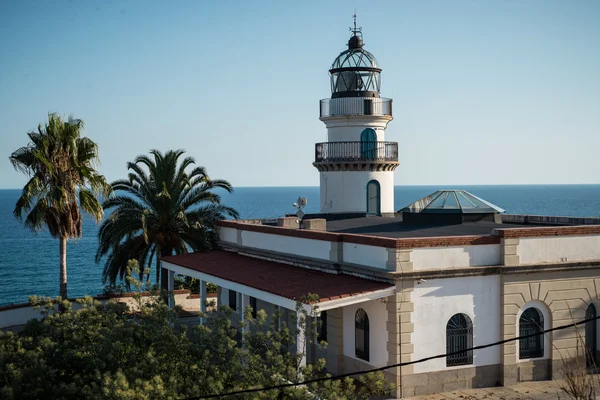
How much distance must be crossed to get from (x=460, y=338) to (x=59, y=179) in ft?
52.5

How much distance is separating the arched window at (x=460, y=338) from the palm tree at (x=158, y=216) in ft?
43.2

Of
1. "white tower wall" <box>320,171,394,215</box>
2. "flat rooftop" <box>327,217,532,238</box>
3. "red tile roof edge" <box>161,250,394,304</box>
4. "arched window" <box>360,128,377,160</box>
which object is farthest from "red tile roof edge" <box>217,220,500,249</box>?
"arched window" <box>360,128,377,160</box>

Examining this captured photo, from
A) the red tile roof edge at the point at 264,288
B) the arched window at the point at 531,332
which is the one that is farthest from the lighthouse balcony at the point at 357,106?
the arched window at the point at 531,332

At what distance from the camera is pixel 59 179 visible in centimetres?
2744

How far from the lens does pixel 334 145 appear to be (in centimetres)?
3456

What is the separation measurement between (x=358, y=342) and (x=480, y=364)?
3.59 m

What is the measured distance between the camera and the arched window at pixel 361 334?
2125cm

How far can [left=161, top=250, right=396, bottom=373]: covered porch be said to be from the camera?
1953cm

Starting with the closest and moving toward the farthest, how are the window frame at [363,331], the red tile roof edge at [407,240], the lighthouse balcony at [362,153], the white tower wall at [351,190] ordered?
the red tile roof edge at [407,240] < the window frame at [363,331] < the lighthouse balcony at [362,153] < the white tower wall at [351,190]

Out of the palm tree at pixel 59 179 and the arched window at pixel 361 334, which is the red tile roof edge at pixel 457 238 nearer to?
the arched window at pixel 361 334

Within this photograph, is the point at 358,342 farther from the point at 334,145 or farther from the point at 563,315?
the point at 334,145

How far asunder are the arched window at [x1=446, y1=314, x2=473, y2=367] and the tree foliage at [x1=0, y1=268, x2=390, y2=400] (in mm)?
5006

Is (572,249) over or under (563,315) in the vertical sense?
over

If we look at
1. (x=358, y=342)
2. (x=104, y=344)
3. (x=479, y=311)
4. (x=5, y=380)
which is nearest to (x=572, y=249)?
(x=479, y=311)
